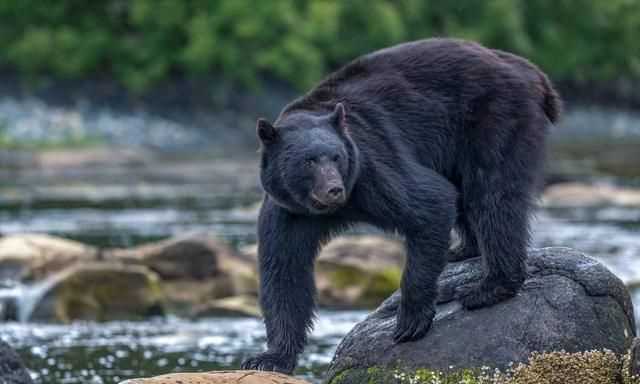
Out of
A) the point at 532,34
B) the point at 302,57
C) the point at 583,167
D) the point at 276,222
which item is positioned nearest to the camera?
the point at 276,222

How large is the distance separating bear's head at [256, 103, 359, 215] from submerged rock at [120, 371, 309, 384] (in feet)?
2.83

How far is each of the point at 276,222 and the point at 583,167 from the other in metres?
21.3

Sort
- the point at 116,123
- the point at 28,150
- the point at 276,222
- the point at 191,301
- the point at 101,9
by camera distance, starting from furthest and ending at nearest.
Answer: the point at 101,9
the point at 116,123
the point at 28,150
the point at 191,301
the point at 276,222

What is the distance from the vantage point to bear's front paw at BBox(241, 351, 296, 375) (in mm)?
6957

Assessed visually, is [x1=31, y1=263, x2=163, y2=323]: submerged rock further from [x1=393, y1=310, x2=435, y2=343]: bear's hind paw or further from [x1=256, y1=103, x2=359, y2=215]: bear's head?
[x1=256, y1=103, x2=359, y2=215]: bear's head

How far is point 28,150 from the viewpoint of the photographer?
104ft

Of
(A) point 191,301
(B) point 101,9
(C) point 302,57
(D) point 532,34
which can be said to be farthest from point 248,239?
(D) point 532,34

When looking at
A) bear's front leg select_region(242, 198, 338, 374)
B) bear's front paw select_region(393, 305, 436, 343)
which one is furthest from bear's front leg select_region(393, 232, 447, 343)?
bear's front leg select_region(242, 198, 338, 374)

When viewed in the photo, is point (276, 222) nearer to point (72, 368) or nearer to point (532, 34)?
point (72, 368)

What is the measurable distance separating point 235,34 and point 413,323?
36.1 m

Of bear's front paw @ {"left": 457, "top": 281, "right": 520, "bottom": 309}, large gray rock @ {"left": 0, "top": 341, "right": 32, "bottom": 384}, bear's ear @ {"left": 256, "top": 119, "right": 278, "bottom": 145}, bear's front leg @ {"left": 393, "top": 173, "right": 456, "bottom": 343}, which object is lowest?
large gray rock @ {"left": 0, "top": 341, "right": 32, "bottom": 384}

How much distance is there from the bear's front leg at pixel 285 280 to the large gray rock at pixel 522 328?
384 millimetres

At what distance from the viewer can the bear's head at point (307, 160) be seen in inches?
254

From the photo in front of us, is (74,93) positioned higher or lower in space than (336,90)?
lower
